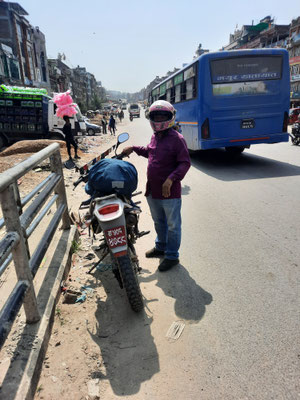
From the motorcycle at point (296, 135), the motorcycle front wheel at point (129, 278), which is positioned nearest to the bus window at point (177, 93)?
the motorcycle at point (296, 135)

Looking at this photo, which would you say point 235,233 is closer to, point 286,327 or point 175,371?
point 286,327

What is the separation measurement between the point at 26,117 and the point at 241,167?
38.7ft

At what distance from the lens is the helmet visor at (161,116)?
308cm

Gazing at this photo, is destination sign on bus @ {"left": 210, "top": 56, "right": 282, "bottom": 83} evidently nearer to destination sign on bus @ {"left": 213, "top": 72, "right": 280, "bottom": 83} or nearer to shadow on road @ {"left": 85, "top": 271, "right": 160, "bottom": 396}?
destination sign on bus @ {"left": 213, "top": 72, "right": 280, "bottom": 83}

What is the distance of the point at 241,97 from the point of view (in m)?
8.48

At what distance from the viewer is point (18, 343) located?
212 cm

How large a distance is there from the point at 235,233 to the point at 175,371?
2.63m

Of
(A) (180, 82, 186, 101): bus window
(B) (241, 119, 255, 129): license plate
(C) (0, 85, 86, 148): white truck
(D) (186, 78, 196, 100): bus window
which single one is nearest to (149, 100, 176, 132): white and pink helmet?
(B) (241, 119, 255, 129): license plate

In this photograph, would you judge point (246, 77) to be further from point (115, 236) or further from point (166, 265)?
point (115, 236)

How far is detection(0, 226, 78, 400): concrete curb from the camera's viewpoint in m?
1.77

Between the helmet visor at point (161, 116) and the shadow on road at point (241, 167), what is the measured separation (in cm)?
488

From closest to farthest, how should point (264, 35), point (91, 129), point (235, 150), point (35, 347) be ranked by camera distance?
point (35, 347), point (235, 150), point (91, 129), point (264, 35)

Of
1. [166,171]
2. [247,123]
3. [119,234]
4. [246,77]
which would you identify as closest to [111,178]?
[119,234]

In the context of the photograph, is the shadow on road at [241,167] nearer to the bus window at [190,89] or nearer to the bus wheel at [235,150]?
the bus wheel at [235,150]
